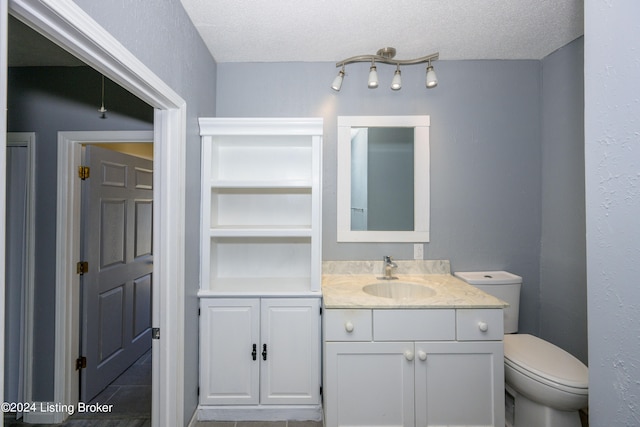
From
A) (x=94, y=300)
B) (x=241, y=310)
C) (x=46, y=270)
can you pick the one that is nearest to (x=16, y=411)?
(x=94, y=300)

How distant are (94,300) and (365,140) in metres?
2.26

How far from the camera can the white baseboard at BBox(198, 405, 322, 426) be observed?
71.1 inches

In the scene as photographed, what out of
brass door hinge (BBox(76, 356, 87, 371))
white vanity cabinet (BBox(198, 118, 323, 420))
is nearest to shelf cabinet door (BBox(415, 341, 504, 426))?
white vanity cabinet (BBox(198, 118, 323, 420))

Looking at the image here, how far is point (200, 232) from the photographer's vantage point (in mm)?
1869

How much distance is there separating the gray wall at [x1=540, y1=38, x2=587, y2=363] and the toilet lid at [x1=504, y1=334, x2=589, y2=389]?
1.26 ft

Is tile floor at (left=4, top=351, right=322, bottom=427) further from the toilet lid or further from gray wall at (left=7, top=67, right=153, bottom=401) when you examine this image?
the toilet lid

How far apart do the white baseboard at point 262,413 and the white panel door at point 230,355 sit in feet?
0.17

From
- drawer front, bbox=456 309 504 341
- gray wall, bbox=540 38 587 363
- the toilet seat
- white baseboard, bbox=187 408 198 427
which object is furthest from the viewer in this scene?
gray wall, bbox=540 38 587 363

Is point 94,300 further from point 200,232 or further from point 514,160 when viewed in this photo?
point 514,160

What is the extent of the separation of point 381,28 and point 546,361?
2.09m

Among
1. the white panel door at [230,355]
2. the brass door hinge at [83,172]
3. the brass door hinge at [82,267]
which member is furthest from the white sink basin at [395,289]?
the brass door hinge at [83,172]

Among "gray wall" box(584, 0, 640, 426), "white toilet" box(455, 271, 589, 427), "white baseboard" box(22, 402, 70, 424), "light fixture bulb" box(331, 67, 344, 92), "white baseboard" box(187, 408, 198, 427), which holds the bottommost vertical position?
"white baseboard" box(22, 402, 70, 424)

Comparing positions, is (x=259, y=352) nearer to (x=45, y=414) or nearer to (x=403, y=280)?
(x=403, y=280)

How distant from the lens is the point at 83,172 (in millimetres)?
2014
